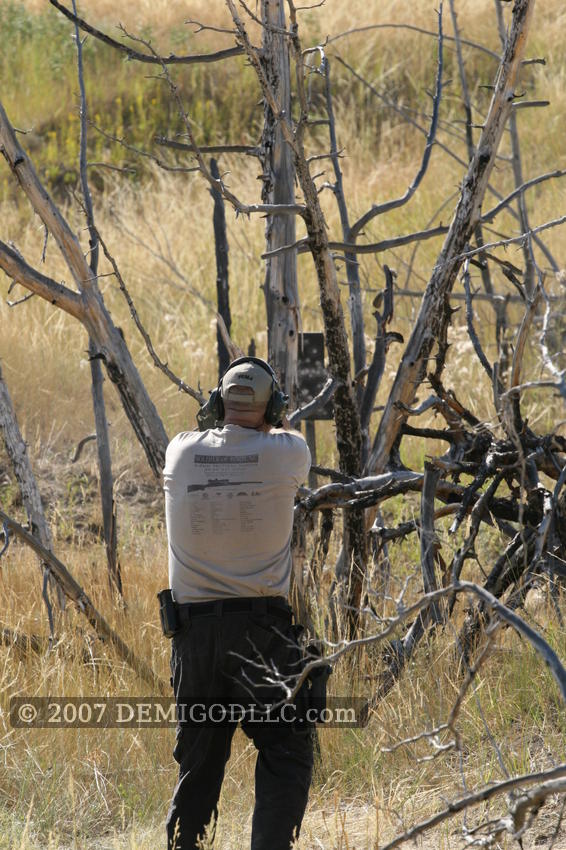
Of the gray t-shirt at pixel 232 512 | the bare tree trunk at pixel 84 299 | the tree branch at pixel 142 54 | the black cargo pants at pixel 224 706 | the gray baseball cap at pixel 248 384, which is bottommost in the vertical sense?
the black cargo pants at pixel 224 706

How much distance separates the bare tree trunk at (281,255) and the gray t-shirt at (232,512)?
0.98m

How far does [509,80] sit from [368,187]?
784 cm

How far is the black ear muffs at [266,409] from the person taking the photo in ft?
11.1

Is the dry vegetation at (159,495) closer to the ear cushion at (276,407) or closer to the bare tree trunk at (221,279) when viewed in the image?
the bare tree trunk at (221,279)

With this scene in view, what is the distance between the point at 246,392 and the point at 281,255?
102cm

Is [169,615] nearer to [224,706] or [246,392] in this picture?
[224,706]

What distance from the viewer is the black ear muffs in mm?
3377

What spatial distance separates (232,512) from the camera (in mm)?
3229

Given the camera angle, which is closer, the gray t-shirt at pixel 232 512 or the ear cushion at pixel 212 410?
the gray t-shirt at pixel 232 512

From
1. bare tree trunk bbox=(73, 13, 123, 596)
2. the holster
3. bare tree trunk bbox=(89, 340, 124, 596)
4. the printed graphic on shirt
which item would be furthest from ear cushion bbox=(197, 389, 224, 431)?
bare tree trunk bbox=(89, 340, 124, 596)

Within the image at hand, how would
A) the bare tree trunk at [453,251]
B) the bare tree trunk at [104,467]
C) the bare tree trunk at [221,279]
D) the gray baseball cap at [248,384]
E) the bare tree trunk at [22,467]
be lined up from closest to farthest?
1. the gray baseball cap at [248,384]
2. the bare tree trunk at [453,251]
3. the bare tree trunk at [22,467]
4. the bare tree trunk at [104,467]
5. the bare tree trunk at [221,279]

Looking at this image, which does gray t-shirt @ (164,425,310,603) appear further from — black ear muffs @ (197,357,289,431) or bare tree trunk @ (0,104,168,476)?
bare tree trunk @ (0,104,168,476)

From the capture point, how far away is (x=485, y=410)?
770cm

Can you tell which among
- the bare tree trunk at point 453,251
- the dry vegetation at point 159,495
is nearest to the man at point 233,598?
the dry vegetation at point 159,495
